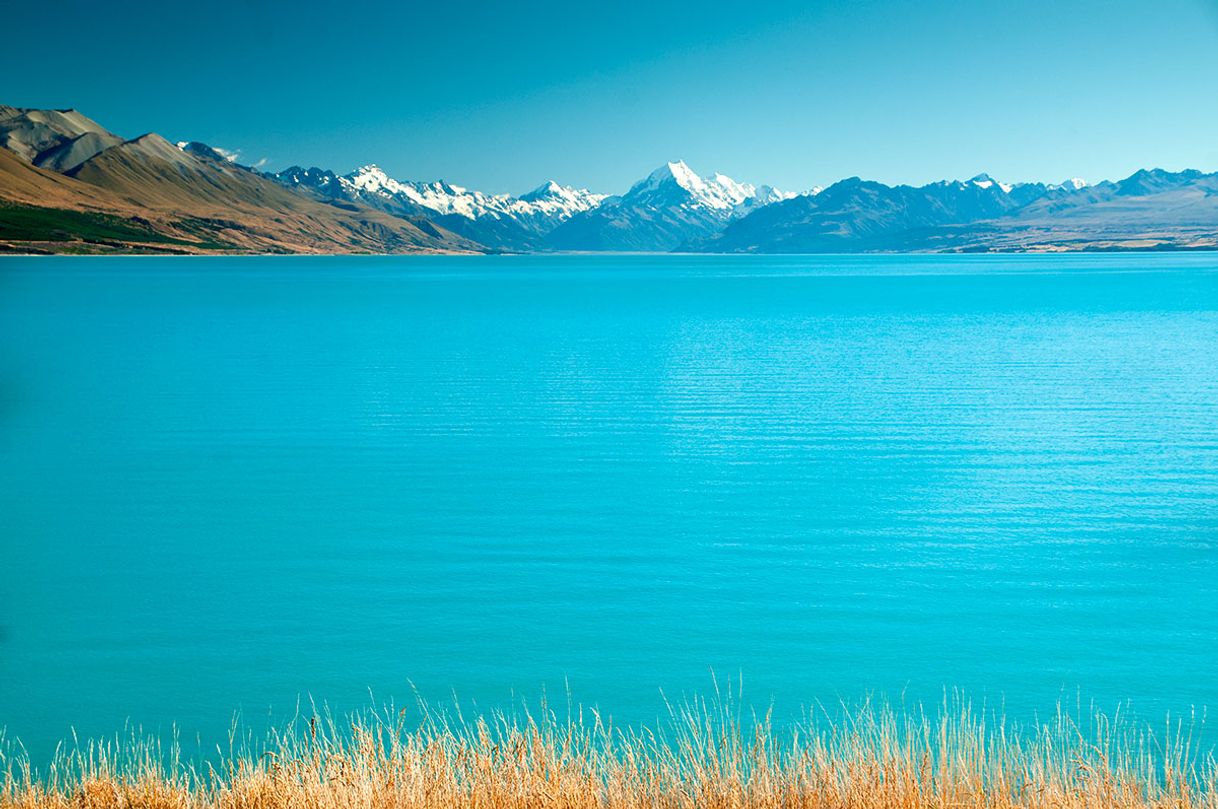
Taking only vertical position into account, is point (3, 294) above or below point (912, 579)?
above

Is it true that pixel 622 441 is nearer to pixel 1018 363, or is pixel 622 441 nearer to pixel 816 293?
pixel 1018 363

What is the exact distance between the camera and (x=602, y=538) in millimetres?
20531

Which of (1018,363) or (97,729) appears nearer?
(97,729)

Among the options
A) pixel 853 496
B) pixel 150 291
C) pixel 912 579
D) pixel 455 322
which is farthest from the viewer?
pixel 150 291

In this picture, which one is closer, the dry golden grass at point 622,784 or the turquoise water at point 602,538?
the dry golden grass at point 622,784

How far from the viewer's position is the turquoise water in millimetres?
14547

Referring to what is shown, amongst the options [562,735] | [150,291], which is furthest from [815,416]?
[150,291]

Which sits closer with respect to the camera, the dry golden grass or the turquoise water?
the dry golden grass

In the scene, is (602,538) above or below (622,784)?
below

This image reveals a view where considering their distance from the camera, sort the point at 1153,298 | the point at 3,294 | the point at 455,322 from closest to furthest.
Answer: the point at 455,322 < the point at 1153,298 < the point at 3,294

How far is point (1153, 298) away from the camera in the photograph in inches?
4003

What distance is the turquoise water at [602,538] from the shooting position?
14.5 metres

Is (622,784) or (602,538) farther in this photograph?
(602,538)

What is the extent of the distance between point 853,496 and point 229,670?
1435 cm
